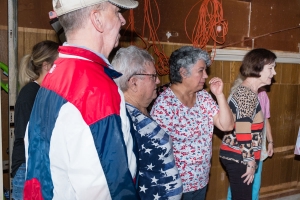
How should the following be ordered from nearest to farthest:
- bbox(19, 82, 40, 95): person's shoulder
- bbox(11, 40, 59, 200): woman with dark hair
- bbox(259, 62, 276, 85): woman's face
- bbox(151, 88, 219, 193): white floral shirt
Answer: bbox(11, 40, 59, 200): woman with dark hair
bbox(19, 82, 40, 95): person's shoulder
bbox(151, 88, 219, 193): white floral shirt
bbox(259, 62, 276, 85): woman's face

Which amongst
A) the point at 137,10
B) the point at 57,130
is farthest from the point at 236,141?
the point at 57,130

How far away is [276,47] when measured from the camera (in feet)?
12.4

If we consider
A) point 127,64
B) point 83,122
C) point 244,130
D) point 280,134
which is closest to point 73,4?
point 83,122

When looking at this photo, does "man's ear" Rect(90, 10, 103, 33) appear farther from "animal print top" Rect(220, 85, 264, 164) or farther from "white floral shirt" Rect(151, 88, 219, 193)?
"animal print top" Rect(220, 85, 264, 164)

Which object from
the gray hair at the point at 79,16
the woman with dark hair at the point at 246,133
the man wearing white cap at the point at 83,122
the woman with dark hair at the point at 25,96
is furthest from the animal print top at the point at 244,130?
the gray hair at the point at 79,16

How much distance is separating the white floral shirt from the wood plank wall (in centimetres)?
120

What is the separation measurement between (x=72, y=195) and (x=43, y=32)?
1.84 meters

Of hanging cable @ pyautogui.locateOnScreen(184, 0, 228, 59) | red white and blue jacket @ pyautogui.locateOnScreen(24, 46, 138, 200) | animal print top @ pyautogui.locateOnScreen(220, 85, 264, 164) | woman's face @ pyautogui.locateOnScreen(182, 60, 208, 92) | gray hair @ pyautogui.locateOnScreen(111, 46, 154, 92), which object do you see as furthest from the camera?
hanging cable @ pyautogui.locateOnScreen(184, 0, 228, 59)

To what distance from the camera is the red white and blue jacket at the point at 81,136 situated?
36.2 inches

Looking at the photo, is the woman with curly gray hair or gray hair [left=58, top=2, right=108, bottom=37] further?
the woman with curly gray hair

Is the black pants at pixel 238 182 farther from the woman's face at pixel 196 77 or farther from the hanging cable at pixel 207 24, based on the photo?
the hanging cable at pixel 207 24

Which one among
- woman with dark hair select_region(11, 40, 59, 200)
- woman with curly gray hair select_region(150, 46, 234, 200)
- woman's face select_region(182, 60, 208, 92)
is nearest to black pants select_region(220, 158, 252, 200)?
woman with curly gray hair select_region(150, 46, 234, 200)

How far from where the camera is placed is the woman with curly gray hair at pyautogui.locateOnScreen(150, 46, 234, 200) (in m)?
2.13

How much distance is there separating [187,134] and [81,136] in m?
1.30
